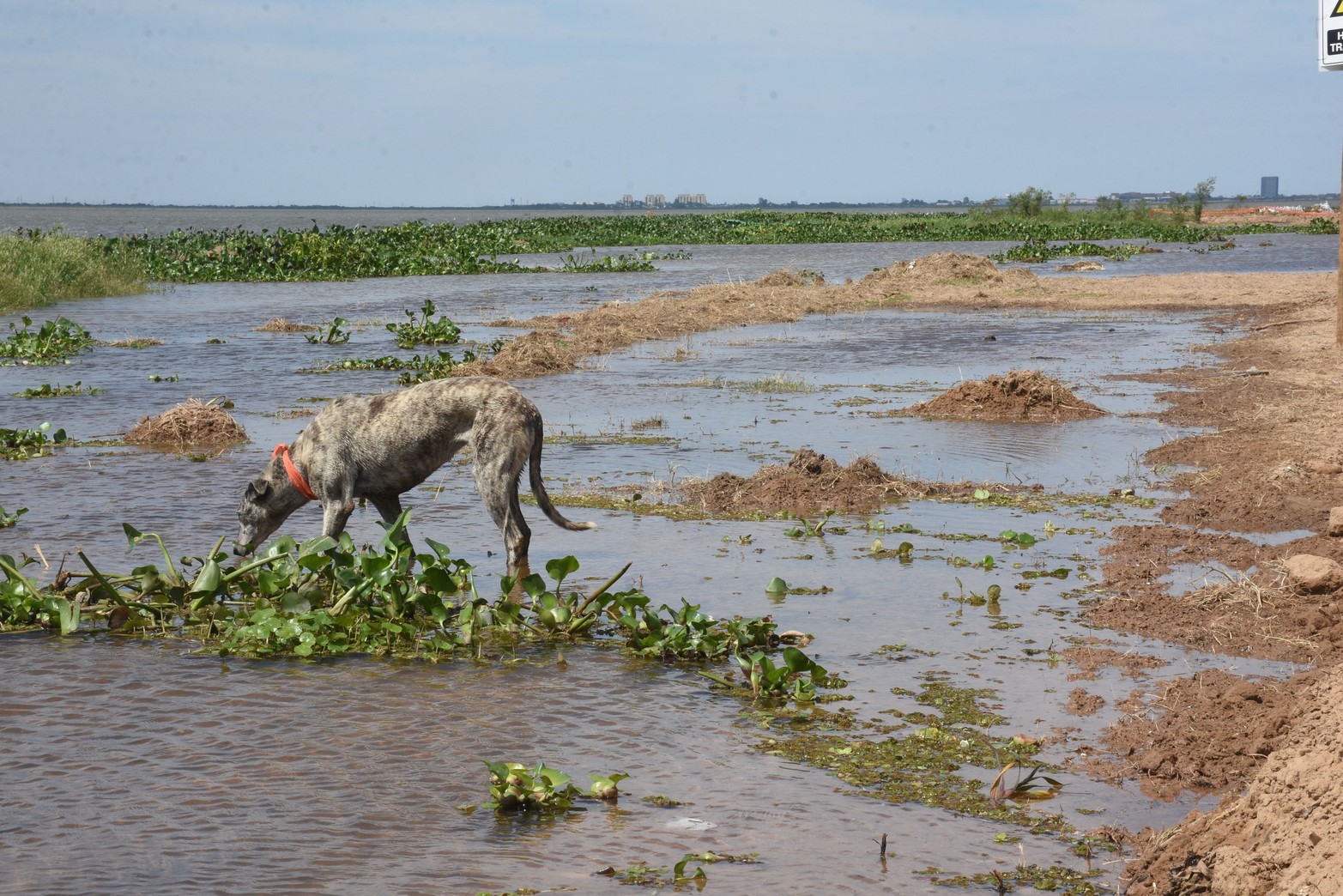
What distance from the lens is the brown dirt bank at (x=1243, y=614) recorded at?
4.32 meters

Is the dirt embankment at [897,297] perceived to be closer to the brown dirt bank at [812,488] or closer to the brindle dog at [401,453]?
the brown dirt bank at [812,488]

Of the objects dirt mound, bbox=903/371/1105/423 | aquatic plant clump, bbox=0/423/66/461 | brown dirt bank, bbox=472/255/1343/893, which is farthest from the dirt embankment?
aquatic plant clump, bbox=0/423/66/461

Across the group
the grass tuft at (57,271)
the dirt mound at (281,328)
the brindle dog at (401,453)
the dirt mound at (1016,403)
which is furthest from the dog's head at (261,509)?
the grass tuft at (57,271)

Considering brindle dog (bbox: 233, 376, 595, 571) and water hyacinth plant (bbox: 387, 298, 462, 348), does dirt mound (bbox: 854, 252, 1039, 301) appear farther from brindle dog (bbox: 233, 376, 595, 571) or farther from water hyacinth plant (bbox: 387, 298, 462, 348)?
brindle dog (bbox: 233, 376, 595, 571)

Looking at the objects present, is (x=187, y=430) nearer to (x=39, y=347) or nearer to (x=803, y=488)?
(x=803, y=488)

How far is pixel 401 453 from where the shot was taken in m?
8.99

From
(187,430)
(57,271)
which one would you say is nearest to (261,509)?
(187,430)

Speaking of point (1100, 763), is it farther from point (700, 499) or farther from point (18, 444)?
point (18, 444)

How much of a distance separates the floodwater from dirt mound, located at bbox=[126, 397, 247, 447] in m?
0.37

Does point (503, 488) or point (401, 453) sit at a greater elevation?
point (401, 453)

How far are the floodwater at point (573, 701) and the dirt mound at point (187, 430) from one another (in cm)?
37

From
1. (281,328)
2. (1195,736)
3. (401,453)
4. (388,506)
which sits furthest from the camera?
(281,328)

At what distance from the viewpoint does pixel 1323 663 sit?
6812 mm

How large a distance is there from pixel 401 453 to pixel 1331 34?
45.6 ft
